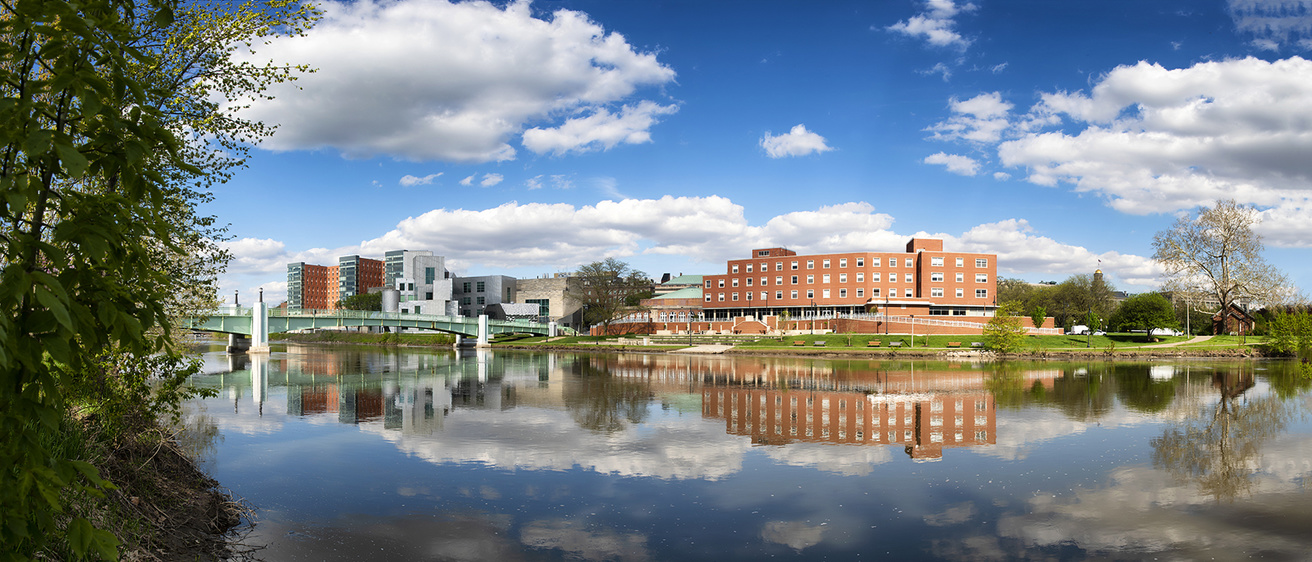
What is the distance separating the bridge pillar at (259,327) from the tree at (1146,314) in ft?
390

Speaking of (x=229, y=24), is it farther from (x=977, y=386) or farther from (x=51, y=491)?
(x=977, y=386)

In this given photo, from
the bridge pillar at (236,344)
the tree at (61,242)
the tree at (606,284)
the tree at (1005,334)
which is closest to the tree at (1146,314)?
the tree at (1005,334)

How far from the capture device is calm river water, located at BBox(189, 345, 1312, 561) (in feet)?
39.1

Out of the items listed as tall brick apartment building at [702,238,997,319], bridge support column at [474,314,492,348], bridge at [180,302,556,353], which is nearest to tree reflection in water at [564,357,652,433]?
bridge at [180,302,556,353]

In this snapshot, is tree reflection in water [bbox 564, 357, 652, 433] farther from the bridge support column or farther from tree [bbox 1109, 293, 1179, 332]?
tree [bbox 1109, 293, 1179, 332]

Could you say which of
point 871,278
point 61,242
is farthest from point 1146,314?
point 61,242

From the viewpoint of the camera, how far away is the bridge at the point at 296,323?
84.7 metres

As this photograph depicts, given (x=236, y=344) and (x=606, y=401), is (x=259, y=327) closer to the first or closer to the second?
(x=236, y=344)

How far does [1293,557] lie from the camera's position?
11.2 meters

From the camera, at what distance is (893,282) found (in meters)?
118

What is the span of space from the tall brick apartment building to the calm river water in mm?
83679

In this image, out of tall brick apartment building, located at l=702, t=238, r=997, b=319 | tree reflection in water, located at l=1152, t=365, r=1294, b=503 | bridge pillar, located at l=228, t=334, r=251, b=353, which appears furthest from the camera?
tall brick apartment building, located at l=702, t=238, r=997, b=319

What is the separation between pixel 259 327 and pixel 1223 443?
9150 centimetres

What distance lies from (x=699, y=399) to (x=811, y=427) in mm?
10345
